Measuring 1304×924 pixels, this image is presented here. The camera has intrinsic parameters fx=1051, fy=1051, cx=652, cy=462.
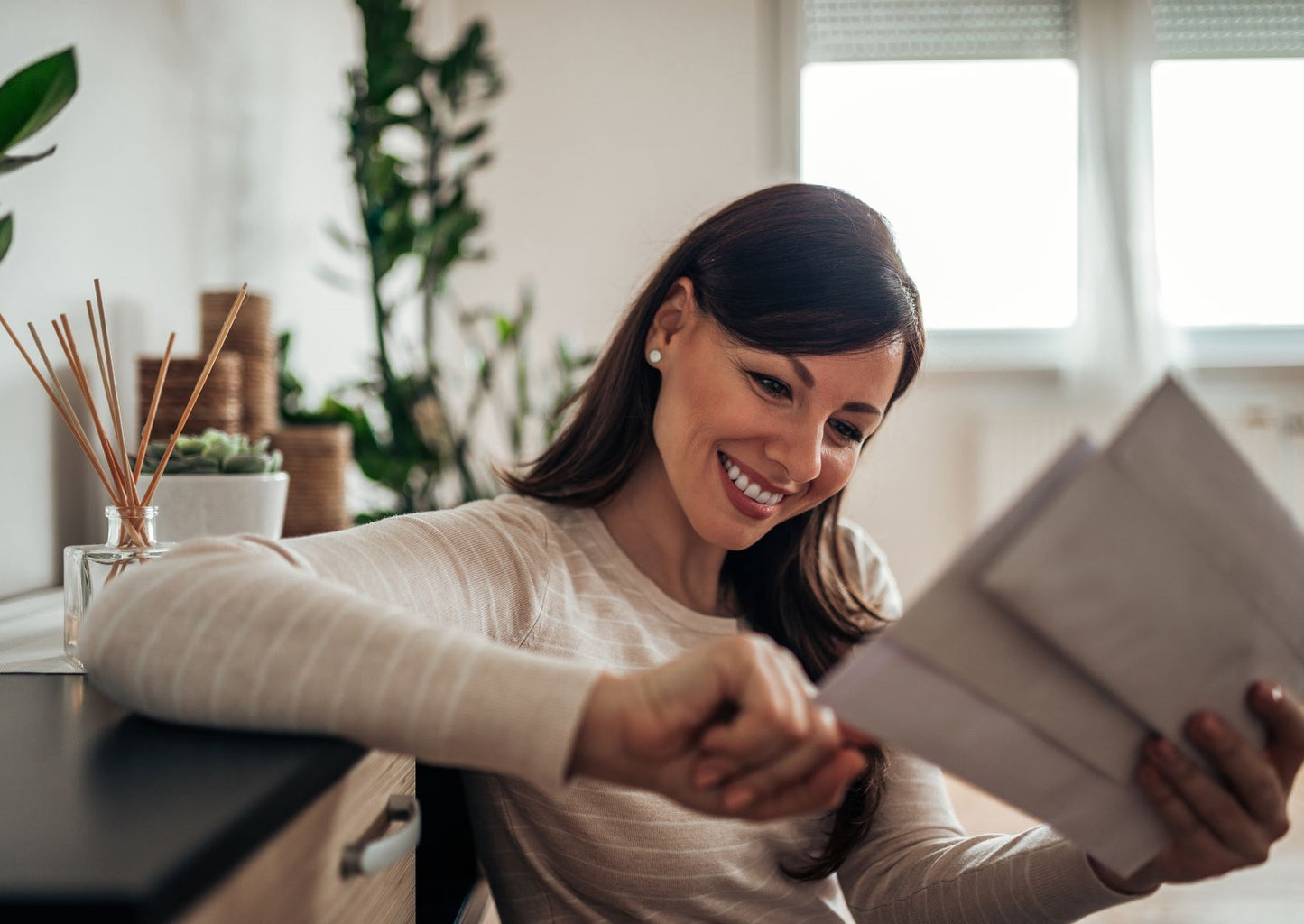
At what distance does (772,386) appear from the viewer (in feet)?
3.25

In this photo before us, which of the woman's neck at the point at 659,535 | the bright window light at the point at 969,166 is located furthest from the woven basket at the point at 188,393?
the bright window light at the point at 969,166

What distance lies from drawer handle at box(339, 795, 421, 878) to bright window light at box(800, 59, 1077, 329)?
12.0 feet

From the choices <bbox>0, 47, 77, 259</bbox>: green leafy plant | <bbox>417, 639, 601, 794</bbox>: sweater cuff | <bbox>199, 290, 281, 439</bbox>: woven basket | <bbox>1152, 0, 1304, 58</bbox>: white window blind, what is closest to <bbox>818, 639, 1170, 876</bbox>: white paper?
<bbox>417, 639, 601, 794</bbox>: sweater cuff

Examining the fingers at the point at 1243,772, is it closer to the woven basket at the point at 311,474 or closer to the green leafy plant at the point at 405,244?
the woven basket at the point at 311,474

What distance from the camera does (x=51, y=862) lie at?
42 centimetres

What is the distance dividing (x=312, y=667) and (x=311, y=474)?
4.10 ft

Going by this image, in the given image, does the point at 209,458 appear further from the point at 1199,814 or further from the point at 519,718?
the point at 1199,814

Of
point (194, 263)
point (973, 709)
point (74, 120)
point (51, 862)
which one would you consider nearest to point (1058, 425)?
point (194, 263)

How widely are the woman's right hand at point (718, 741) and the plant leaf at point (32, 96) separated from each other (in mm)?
777

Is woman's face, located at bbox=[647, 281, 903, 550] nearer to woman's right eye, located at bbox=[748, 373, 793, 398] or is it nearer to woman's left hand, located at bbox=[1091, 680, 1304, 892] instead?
woman's right eye, located at bbox=[748, 373, 793, 398]

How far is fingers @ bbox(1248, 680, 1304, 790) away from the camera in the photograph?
0.57 meters

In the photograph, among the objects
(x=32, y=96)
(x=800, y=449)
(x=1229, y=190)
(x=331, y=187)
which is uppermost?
(x=1229, y=190)

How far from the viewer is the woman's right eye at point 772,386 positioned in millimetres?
986

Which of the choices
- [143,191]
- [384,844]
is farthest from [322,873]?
[143,191]
